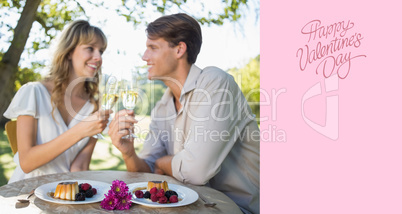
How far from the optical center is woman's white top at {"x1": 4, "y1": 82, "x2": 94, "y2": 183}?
2.40 metres

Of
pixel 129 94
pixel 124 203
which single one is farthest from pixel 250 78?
pixel 124 203

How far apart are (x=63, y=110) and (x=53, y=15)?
1.61 meters

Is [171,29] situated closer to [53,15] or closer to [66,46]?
[66,46]

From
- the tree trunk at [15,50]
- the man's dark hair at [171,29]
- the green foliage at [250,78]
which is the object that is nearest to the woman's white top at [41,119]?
the tree trunk at [15,50]

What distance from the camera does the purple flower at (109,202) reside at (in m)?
1.32

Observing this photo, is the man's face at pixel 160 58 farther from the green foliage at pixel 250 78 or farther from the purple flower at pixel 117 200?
the green foliage at pixel 250 78

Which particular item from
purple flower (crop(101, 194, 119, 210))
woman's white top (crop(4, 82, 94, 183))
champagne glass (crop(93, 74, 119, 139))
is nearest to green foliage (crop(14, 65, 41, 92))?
woman's white top (crop(4, 82, 94, 183))

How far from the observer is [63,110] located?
8.79 feet

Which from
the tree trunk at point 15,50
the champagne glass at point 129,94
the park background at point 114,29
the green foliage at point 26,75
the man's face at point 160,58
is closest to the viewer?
the champagne glass at point 129,94

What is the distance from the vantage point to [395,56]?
3.32 ft

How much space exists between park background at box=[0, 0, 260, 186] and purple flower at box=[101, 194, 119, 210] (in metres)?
1.77

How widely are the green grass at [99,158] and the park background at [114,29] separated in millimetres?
61

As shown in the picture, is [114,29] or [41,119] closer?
[41,119]

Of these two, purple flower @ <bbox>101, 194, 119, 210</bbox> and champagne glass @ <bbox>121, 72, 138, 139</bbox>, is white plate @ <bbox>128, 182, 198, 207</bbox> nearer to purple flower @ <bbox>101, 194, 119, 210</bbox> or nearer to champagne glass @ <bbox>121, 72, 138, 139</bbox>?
purple flower @ <bbox>101, 194, 119, 210</bbox>
